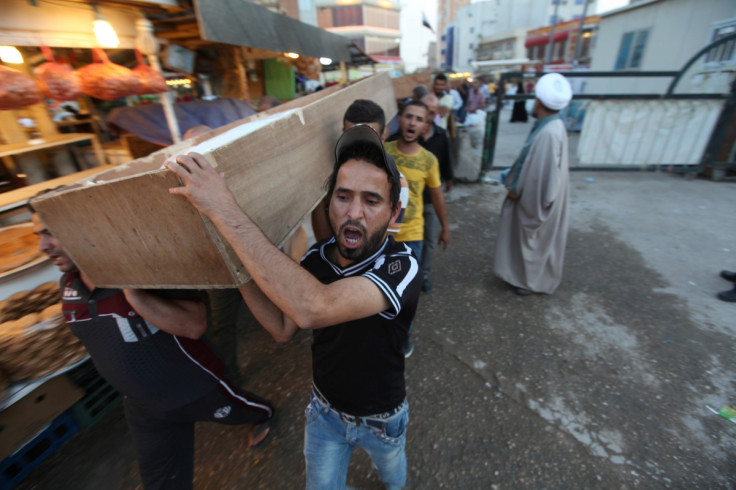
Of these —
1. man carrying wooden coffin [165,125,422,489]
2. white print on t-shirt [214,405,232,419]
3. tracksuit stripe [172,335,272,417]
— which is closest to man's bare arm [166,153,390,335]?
man carrying wooden coffin [165,125,422,489]

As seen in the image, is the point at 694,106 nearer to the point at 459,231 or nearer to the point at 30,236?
the point at 459,231

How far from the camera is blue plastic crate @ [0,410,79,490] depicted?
2082 millimetres

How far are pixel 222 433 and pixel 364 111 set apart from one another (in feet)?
8.07

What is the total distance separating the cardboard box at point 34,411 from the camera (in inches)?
78.5

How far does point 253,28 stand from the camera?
14.1ft

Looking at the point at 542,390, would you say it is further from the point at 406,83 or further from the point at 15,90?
the point at 406,83

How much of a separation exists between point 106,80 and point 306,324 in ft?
12.2

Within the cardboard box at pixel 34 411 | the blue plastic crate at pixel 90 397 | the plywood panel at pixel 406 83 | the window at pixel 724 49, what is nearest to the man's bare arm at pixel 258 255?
the cardboard box at pixel 34 411

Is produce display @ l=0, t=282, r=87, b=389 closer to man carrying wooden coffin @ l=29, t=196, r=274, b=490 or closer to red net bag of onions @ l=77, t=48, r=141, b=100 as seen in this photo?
man carrying wooden coffin @ l=29, t=196, r=274, b=490

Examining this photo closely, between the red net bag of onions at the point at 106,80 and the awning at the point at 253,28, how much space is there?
34.5 inches

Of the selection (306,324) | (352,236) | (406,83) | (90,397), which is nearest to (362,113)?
(352,236)

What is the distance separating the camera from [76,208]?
1.01 meters

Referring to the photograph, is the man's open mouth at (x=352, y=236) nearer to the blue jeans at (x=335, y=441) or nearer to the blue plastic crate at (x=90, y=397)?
the blue jeans at (x=335, y=441)

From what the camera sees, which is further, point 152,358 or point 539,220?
point 539,220
